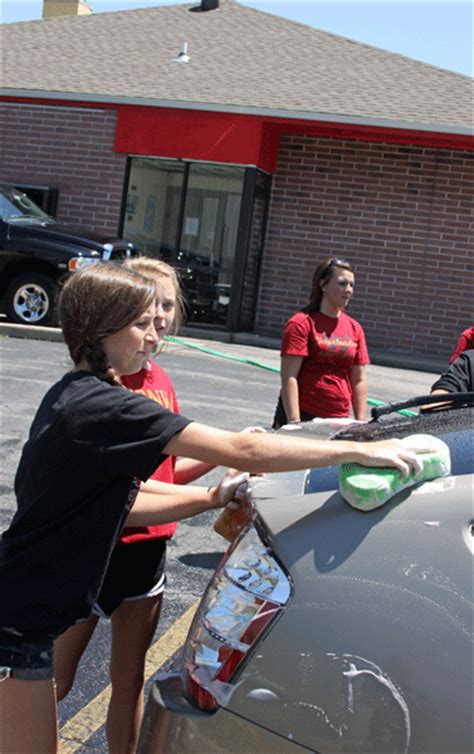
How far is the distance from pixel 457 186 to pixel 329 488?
51.8ft

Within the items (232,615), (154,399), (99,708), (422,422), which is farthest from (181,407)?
(232,615)

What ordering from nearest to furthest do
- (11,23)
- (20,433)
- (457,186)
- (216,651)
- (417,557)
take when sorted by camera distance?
1. (417,557)
2. (216,651)
3. (20,433)
4. (457,186)
5. (11,23)

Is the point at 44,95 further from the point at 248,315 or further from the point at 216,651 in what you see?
the point at 216,651

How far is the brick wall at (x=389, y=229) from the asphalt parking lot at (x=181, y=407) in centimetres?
222

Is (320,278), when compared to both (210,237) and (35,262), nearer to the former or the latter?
(35,262)

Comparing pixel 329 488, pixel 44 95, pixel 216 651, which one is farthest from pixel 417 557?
pixel 44 95

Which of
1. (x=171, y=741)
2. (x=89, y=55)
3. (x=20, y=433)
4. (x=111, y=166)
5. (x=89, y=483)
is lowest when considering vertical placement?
(x=20, y=433)

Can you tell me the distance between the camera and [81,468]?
96.7 inches

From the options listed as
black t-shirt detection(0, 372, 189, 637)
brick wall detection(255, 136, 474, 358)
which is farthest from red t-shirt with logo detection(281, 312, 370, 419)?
brick wall detection(255, 136, 474, 358)

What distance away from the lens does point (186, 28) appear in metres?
21.6

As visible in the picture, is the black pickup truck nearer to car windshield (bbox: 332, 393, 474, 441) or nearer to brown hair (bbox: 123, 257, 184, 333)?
brown hair (bbox: 123, 257, 184, 333)

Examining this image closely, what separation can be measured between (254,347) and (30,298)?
12.4 ft

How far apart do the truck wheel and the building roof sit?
4769 mm

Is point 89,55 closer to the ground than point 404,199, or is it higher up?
higher up
